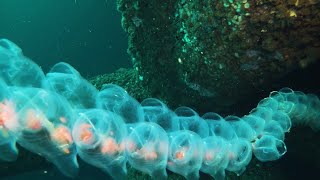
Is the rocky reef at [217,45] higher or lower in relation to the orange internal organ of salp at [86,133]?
higher

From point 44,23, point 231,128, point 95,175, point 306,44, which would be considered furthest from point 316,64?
point 44,23

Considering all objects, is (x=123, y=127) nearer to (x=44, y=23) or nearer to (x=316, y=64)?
Answer: (x=316, y=64)

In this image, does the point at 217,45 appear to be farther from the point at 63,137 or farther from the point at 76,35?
the point at 76,35

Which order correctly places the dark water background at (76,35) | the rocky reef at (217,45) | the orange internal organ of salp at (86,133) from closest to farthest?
1. the orange internal organ of salp at (86,133)
2. the rocky reef at (217,45)
3. the dark water background at (76,35)

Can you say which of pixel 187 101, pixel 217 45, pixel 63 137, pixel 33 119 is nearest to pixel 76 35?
pixel 187 101

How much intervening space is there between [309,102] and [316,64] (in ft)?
1.89

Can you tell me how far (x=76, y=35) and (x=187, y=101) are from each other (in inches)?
942

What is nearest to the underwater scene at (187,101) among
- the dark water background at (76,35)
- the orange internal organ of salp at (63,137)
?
the orange internal organ of salp at (63,137)

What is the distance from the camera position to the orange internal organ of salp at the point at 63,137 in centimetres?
234

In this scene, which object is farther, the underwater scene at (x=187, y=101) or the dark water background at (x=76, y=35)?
the dark water background at (x=76, y=35)

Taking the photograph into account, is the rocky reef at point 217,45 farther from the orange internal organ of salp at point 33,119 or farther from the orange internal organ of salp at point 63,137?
the orange internal organ of salp at point 33,119

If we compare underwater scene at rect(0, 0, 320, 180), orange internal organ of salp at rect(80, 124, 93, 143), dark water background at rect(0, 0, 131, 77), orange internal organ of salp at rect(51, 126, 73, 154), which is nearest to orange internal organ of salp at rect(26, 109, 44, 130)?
underwater scene at rect(0, 0, 320, 180)

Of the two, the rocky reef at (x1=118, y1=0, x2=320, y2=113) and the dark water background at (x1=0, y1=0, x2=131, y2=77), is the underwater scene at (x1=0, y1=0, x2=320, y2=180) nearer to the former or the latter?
the rocky reef at (x1=118, y1=0, x2=320, y2=113)

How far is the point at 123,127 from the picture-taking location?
264 cm
